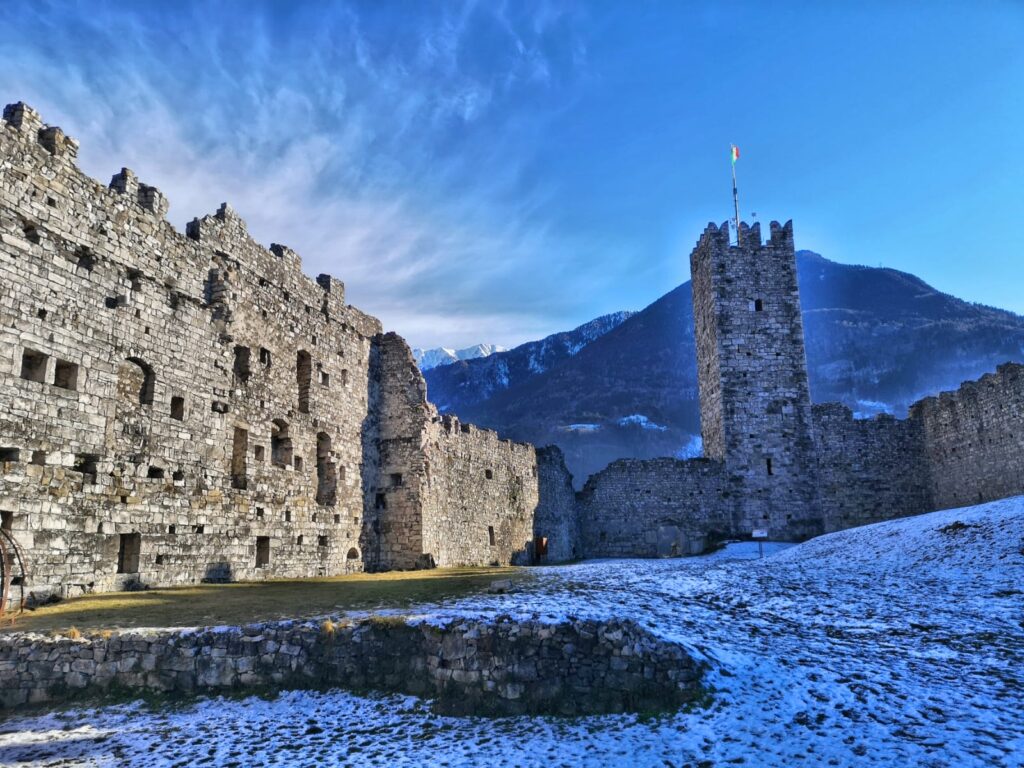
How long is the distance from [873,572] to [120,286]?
20.1m

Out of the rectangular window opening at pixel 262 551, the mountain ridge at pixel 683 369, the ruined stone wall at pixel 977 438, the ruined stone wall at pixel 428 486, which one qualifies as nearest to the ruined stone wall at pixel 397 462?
the ruined stone wall at pixel 428 486

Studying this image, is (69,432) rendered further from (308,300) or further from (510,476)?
(510,476)

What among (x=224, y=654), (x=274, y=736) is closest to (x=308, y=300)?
(x=224, y=654)

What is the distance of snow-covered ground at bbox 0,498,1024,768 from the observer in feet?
25.8

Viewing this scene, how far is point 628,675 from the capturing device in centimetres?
1020

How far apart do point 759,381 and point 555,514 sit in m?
13.0

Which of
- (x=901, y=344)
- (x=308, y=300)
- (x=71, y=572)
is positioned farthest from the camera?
(x=901, y=344)

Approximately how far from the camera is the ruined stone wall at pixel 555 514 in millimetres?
37562

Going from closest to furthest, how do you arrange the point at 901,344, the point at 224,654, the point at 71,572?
1. the point at 224,654
2. the point at 71,572
3. the point at 901,344

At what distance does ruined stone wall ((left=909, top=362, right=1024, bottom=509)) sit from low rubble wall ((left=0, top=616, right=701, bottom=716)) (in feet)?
88.6

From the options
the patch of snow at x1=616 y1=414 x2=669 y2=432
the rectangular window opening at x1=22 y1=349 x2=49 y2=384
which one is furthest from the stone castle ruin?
the patch of snow at x1=616 y1=414 x2=669 y2=432

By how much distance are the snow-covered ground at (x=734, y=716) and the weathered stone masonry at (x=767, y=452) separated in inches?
915

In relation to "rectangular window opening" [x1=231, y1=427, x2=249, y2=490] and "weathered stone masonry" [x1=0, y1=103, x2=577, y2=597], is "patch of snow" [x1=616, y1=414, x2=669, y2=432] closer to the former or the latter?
"weathered stone masonry" [x1=0, y1=103, x2=577, y2=597]

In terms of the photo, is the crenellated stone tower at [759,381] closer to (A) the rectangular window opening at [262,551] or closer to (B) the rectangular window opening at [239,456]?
(A) the rectangular window opening at [262,551]
